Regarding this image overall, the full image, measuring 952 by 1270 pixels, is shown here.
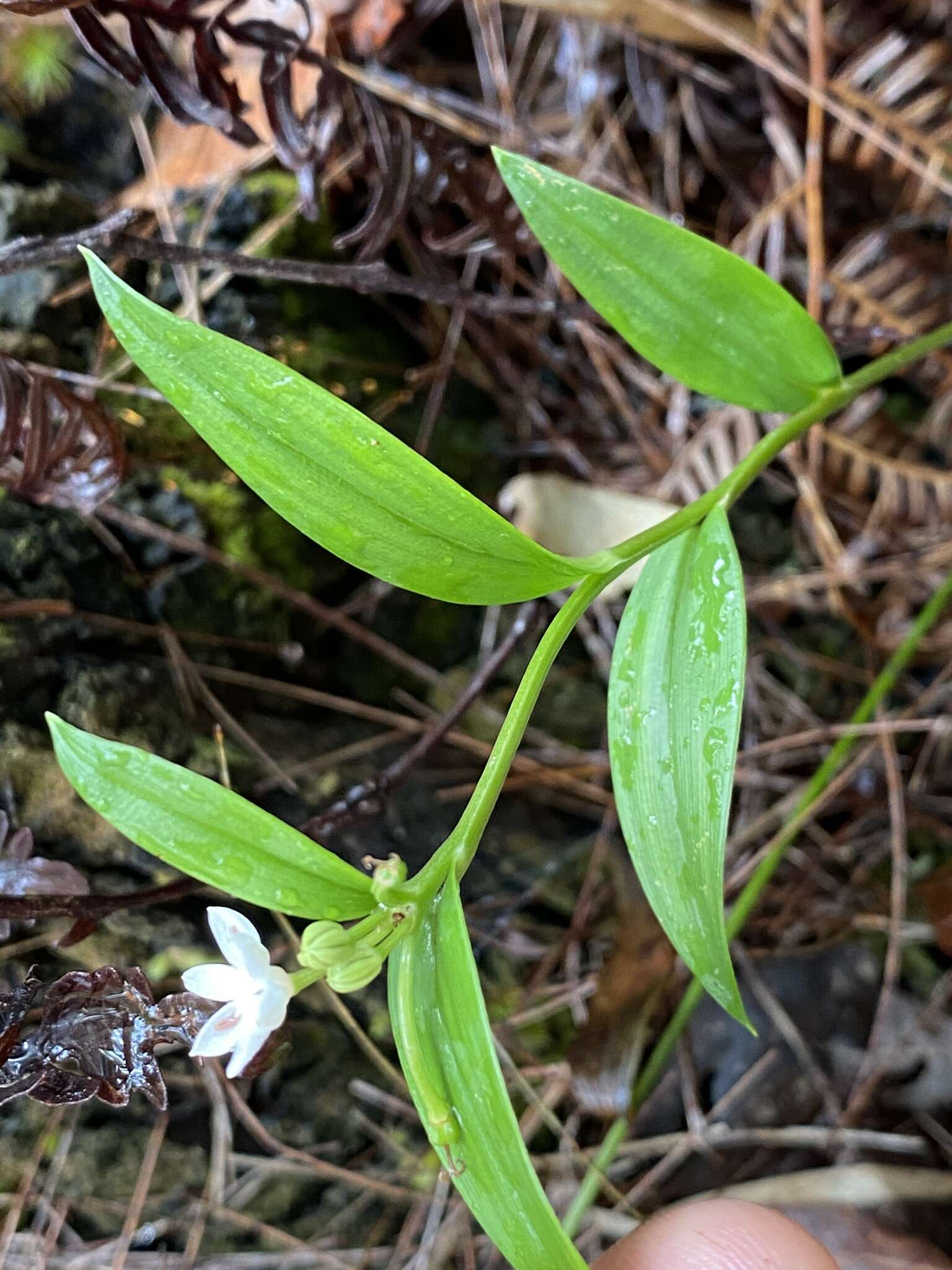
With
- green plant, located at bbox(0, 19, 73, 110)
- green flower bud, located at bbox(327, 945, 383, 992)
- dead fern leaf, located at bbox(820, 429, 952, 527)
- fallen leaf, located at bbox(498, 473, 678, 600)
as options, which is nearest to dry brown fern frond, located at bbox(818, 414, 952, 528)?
dead fern leaf, located at bbox(820, 429, 952, 527)

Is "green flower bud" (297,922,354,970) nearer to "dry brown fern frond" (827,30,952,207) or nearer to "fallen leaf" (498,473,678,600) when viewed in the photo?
"fallen leaf" (498,473,678,600)

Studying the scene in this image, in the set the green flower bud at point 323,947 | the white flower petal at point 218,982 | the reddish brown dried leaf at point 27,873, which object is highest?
the green flower bud at point 323,947

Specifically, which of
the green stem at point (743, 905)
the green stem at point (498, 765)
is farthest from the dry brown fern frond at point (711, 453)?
the green stem at point (498, 765)

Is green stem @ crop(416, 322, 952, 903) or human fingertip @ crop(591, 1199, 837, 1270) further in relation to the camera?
human fingertip @ crop(591, 1199, 837, 1270)

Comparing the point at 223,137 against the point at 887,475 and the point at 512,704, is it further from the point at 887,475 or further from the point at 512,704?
the point at 887,475

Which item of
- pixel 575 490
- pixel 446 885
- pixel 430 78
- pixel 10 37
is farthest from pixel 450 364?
pixel 446 885

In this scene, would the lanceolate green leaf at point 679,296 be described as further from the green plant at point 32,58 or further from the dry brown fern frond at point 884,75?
the green plant at point 32,58
